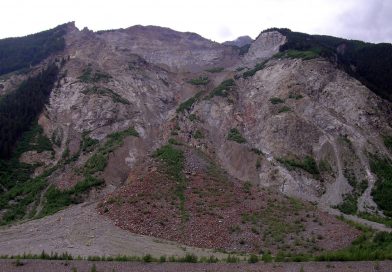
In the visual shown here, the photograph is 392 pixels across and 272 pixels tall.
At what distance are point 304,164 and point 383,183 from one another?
27.6 feet

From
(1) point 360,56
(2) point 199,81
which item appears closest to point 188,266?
(2) point 199,81

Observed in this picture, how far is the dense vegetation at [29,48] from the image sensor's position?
96.4 m

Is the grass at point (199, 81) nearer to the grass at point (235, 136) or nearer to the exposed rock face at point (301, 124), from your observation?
the exposed rock face at point (301, 124)

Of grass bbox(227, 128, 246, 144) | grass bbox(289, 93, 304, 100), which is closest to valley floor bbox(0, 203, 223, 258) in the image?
grass bbox(227, 128, 246, 144)

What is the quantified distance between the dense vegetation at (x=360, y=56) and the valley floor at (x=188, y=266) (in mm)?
47779

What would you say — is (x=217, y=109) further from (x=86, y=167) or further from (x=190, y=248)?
(x=190, y=248)

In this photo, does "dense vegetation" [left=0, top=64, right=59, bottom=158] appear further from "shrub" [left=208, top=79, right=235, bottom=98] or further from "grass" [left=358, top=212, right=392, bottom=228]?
"grass" [left=358, top=212, right=392, bottom=228]

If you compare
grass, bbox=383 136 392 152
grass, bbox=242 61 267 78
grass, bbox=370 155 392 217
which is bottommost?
grass, bbox=370 155 392 217

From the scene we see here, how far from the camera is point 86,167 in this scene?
4647cm

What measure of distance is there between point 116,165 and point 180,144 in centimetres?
816

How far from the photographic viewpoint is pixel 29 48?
10556 centimetres

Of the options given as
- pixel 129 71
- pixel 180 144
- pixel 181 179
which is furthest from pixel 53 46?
pixel 181 179

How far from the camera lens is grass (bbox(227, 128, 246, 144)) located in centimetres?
5391

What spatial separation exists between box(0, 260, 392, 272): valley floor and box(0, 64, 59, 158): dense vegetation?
3333 centimetres
